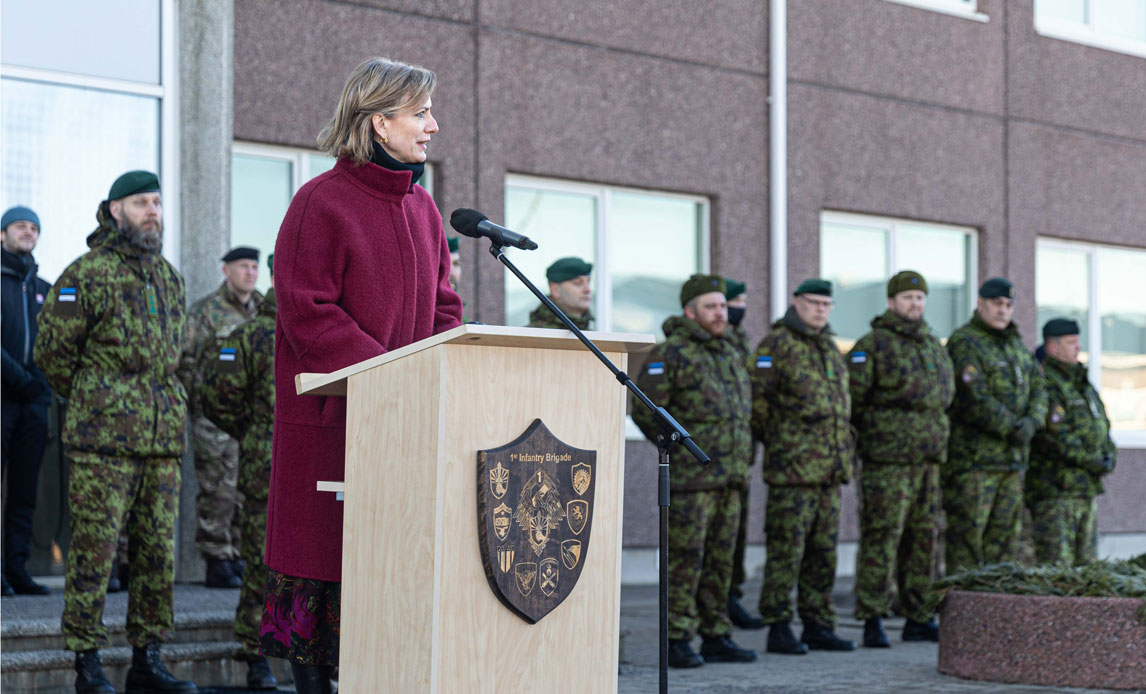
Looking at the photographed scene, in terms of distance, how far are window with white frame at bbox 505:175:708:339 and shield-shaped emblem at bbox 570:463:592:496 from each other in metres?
6.94

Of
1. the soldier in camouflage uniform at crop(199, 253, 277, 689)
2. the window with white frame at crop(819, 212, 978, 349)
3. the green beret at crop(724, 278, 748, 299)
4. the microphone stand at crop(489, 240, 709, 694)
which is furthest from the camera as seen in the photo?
the window with white frame at crop(819, 212, 978, 349)

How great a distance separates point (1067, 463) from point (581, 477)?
7.16m

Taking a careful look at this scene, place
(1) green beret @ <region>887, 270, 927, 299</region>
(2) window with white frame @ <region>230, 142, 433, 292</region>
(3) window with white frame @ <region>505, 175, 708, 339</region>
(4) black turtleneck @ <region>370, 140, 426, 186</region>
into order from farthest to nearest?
(3) window with white frame @ <region>505, 175, 708, 339</region>, (2) window with white frame @ <region>230, 142, 433, 292</region>, (1) green beret @ <region>887, 270, 927, 299</region>, (4) black turtleneck @ <region>370, 140, 426, 186</region>

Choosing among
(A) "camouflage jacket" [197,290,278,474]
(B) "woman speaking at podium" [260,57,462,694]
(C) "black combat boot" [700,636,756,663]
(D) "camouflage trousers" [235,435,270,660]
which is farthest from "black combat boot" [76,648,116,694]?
(C) "black combat boot" [700,636,756,663]

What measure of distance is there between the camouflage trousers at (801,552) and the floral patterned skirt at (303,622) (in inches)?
172

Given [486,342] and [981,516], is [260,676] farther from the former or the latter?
[981,516]

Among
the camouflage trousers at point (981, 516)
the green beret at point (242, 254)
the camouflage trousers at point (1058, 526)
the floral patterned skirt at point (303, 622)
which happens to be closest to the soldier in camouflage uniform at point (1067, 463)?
the camouflage trousers at point (1058, 526)

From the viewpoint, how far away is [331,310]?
369cm

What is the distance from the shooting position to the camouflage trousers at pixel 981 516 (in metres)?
8.85

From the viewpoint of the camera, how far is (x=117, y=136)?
8.54 m

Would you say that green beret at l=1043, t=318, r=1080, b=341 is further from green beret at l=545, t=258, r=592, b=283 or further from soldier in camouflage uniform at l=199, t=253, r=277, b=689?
soldier in camouflage uniform at l=199, t=253, r=277, b=689

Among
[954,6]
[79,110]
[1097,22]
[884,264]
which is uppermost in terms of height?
[1097,22]

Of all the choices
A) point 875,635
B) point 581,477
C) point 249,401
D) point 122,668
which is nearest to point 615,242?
point 875,635

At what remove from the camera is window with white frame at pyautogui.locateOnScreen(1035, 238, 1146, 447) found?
45.9 ft
